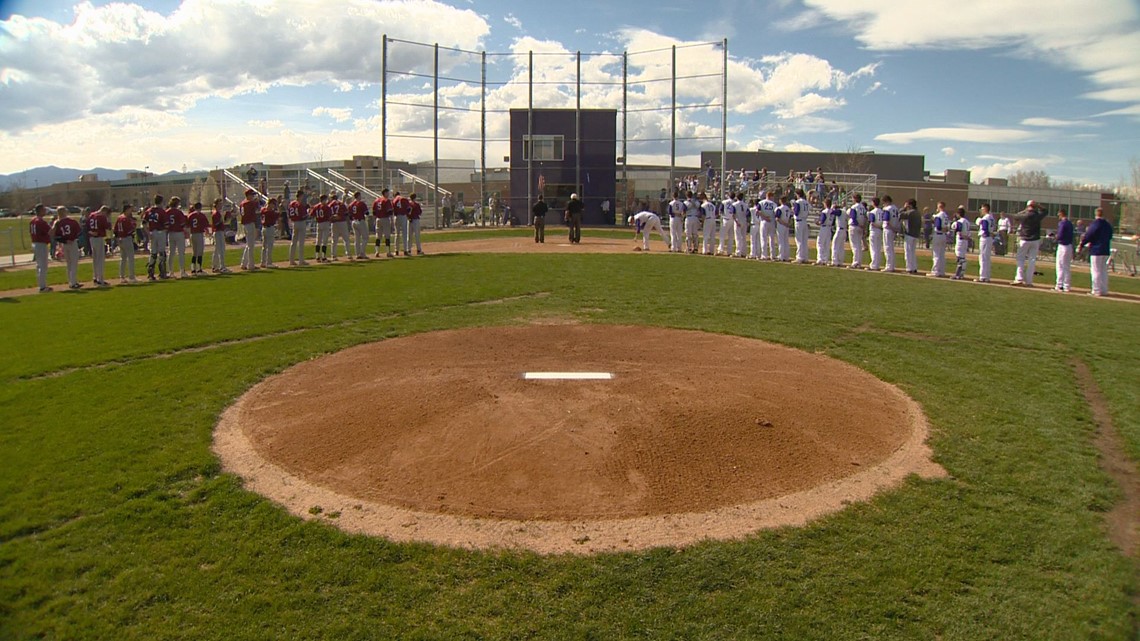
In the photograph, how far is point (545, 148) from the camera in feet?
145

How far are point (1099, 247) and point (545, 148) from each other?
1201 inches

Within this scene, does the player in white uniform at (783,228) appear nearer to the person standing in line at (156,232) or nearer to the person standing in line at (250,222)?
the person standing in line at (250,222)

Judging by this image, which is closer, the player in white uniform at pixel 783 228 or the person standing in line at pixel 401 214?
the player in white uniform at pixel 783 228

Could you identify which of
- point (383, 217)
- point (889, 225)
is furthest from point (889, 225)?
point (383, 217)

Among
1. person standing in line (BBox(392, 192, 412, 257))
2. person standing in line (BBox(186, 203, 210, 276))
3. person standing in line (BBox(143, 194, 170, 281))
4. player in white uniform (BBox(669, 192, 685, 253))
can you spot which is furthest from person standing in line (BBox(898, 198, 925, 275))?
person standing in line (BBox(143, 194, 170, 281))

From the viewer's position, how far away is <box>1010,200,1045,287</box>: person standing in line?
66.4 feet

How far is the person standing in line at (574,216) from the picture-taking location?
31.4 m

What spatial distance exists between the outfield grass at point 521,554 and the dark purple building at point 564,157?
3346cm

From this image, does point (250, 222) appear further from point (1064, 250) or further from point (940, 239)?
point (1064, 250)

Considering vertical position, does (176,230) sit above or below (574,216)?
below

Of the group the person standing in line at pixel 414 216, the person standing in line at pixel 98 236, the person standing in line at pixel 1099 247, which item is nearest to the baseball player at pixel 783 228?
the person standing in line at pixel 1099 247

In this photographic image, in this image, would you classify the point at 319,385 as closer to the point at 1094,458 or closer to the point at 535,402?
the point at 535,402

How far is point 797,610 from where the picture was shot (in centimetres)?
451

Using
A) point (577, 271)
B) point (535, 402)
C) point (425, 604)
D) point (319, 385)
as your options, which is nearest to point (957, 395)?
point (535, 402)
